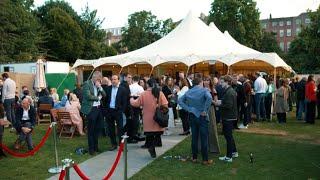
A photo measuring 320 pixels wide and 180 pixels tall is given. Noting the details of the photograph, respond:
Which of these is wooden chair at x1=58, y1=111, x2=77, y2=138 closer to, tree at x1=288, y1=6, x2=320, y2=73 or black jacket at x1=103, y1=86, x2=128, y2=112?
black jacket at x1=103, y1=86, x2=128, y2=112

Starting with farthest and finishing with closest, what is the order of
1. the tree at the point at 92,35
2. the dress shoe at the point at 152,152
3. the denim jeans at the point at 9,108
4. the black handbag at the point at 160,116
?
the tree at the point at 92,35 < the denim jeans at the point at 9,108 < the dress shoe at the point at 152,152 < the black handbag at the point at 160,116

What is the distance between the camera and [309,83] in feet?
51.3

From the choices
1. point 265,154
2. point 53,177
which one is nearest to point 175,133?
point 265,154

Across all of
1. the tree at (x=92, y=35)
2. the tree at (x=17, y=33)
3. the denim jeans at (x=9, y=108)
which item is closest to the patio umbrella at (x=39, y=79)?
the denim jeans at (x=9, y=108)

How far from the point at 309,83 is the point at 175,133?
224 inches

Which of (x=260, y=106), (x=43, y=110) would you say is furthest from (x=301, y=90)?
(x=43, y=110)

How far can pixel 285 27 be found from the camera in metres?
115

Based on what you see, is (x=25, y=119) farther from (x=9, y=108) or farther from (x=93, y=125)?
(x=9, y=108)

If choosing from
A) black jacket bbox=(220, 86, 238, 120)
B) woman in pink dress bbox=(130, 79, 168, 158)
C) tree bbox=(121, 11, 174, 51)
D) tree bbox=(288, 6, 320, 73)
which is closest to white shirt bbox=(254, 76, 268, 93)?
black jacket bbox=(220, 86, 238, 120)

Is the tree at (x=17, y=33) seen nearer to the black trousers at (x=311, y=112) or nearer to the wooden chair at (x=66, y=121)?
the wooden chair at (x=66, y=121)

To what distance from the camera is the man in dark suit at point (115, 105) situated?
1046 centimetres

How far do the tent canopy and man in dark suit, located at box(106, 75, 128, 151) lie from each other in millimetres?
10430

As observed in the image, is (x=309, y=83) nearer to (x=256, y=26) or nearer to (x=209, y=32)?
(x=209, y=32)

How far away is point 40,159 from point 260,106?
32.1 ft
